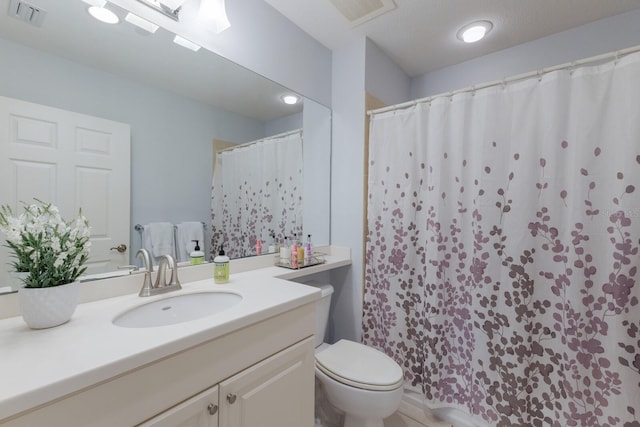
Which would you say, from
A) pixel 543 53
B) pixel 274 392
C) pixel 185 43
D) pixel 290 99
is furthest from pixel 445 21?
pixel 274 392

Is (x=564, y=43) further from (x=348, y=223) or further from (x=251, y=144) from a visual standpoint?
(x=251, y=144)

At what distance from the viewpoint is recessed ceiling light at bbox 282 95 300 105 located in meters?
1.73

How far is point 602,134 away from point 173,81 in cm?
190

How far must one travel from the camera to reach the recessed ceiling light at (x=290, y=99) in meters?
1.73

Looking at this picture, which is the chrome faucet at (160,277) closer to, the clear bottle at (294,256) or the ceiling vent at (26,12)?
the clear bottle at (294,256)

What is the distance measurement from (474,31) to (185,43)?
1733 mm

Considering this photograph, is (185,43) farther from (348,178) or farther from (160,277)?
(348,178)

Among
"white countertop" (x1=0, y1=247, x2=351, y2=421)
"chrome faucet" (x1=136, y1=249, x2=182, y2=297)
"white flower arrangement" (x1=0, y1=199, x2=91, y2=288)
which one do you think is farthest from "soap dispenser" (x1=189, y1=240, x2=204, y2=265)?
"white flower arrangement" (x1=0, y1=199, x2=91, y2=288)

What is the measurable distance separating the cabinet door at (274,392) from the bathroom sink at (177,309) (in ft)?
0.93

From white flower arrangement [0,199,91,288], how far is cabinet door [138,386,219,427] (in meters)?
0.49

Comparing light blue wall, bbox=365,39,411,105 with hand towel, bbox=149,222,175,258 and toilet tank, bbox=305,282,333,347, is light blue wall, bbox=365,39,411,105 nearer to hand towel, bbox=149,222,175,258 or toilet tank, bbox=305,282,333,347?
toilet tank, bbox=305,282,333,347

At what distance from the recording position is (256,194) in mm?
1657

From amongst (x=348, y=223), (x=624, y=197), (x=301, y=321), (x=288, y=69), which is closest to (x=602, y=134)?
(x=624, y=197)

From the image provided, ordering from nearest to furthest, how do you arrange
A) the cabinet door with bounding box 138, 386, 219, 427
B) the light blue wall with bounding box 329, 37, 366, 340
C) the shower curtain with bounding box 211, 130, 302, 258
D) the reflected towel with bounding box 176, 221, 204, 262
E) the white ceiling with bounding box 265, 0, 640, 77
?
the cabinet door with bounding box 138, 386, 219, 427
the reflected towel with bounding box 176, 221, 204, 262
the shower curtain with bounding box 211, 130, 302, 258
the white ceiling with bounding box 265, 0, 640, 77
the light blue wall with bounding box 329, 37, 366, 340
